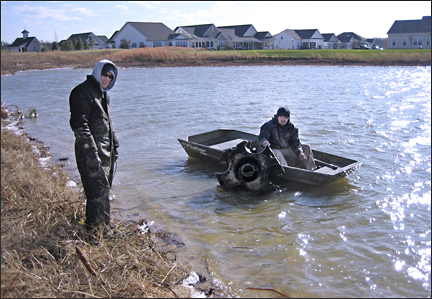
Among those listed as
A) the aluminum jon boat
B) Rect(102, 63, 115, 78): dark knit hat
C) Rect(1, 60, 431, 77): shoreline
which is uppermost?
Rect(1, 60, 431, 77): shoreline

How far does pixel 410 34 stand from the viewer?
72500 millimetres

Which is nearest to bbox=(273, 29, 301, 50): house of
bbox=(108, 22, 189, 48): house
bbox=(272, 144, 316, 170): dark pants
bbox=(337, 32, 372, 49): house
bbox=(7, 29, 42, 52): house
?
bbox=(337, 32, 372, 49): house

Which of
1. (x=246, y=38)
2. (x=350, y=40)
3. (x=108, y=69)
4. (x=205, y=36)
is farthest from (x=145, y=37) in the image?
(x=108, y=69)

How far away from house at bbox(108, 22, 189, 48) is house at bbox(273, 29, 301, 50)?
2137 centimetres

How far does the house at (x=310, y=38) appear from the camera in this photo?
88188mm

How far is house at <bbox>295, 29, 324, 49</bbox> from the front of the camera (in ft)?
289

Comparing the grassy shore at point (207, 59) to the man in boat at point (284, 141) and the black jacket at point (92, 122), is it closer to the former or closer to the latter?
the man in boat at point (284, 141)

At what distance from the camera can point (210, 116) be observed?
1881 cm

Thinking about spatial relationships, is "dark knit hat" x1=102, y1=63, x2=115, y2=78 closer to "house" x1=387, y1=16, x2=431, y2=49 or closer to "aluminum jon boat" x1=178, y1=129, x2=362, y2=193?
"aluminum jon boat" x1=178, y1=129, x2=362, y2=193

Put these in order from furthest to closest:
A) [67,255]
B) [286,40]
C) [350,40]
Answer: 1. [350,40]
2. [286,40]
3. [67,255]

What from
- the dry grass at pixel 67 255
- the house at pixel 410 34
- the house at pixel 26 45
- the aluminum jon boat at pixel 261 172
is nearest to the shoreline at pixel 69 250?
the dry grass at pixel 67 255

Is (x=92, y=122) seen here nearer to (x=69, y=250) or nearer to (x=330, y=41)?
(x=69, y=250)

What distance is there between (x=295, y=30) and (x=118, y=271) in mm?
93912

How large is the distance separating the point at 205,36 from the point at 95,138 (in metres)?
80.2
